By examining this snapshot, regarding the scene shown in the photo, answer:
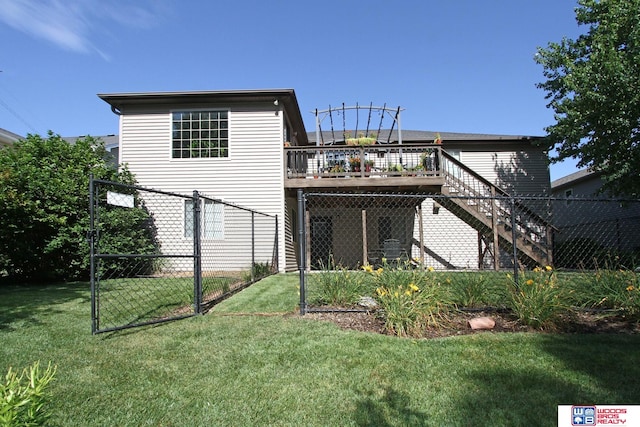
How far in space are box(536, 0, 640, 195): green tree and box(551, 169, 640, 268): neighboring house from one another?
133 cm

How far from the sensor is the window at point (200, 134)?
1234 centimetres

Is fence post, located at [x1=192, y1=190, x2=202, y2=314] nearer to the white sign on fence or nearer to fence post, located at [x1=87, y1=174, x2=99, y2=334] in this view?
the white sign on fence

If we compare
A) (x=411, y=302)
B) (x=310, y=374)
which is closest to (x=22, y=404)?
(x=310, y=374)

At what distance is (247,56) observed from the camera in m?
13.4

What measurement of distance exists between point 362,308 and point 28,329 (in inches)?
159

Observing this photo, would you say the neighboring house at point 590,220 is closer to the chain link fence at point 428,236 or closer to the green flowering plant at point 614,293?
the chain link fence at point 428,236

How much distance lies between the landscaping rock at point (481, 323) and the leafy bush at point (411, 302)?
321 millimetres

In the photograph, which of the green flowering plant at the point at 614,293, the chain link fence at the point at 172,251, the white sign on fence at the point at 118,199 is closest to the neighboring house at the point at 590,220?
the green flowering plant at the point at 614,293

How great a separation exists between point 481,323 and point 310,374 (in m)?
2.35

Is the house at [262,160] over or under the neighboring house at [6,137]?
under

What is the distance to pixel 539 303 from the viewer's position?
4.52 meters

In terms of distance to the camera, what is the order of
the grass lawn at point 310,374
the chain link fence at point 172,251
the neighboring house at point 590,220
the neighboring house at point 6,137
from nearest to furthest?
the grass lawn at point 310,374 < the chain link fence at point 172,251 < the neighboring house at point 590,220 < the neighboring house at point 6,137

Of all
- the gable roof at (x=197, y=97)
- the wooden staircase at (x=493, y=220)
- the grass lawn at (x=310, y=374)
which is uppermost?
the gable roof at (x=197, y=97)

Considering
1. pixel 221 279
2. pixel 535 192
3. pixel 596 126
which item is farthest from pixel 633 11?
pixel 221 279
